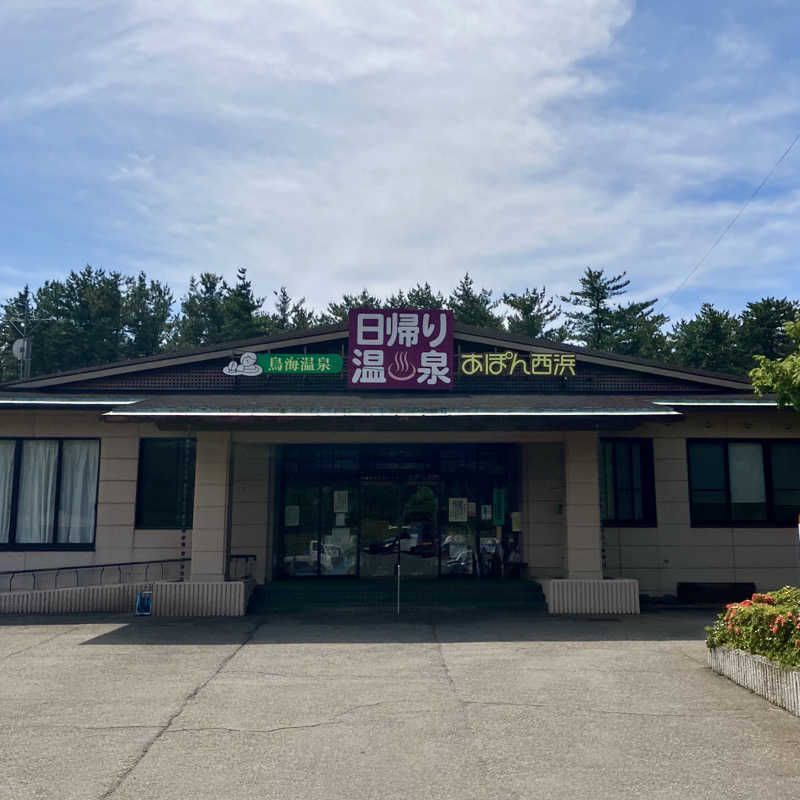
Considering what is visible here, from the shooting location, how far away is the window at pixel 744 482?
18.2 metres

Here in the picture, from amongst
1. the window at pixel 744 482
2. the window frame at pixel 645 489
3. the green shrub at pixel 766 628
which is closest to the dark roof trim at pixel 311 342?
the window at pixel 744 482

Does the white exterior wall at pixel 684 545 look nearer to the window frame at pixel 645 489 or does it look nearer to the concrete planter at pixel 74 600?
the window frame at pixel 645 489

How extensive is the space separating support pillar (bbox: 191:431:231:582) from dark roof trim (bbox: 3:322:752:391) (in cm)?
276

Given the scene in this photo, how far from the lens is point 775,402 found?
57.5 feet

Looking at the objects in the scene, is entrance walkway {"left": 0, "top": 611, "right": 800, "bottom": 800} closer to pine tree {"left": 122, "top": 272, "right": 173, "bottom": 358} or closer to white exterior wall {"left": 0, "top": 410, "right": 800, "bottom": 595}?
white exterior wall {"left": 0, "top": 410, "right": 800, "bottom": 595}

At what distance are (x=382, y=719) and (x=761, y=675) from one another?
442 cm

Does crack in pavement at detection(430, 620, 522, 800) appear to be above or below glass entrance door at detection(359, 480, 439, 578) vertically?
below

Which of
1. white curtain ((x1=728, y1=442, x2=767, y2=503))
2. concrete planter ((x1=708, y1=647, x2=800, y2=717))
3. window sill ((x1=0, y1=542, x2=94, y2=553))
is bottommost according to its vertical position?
concrete planter ((x1=708, y1=647, x2=800, y2=717))

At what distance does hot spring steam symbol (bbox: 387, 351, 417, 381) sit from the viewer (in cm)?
1769

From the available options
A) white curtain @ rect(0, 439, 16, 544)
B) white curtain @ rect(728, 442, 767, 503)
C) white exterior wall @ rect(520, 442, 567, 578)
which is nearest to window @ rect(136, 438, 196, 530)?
white curtain @ rect(0, 439, 16, 544)

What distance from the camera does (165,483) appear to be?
1803 centimetres

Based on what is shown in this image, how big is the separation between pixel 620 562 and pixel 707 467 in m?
2.97

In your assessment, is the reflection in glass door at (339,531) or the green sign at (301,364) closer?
the green sign at (301,364)

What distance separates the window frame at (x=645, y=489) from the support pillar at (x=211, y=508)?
8.34 metres
